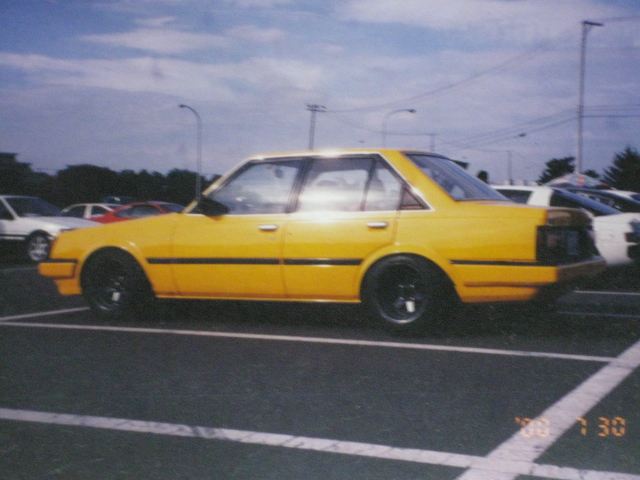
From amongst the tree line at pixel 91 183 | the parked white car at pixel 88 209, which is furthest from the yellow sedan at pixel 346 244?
the tree line at pixel 91 183

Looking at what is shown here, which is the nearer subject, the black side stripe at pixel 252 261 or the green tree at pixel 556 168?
the black side stripe at pixel 252 261

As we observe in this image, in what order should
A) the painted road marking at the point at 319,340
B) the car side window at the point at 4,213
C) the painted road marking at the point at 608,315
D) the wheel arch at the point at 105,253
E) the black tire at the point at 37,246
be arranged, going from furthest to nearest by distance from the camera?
the car side window at the point at 4,213 → the black tire at the point at 37,246 → the painted road marking at the point at 608,315 → the wheel arch at the point at 105,253 → the painted road marking at the point at 319,340

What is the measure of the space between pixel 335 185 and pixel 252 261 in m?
0.94

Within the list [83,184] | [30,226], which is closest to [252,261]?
[30,226]

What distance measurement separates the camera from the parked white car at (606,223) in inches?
402

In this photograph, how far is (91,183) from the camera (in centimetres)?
8712

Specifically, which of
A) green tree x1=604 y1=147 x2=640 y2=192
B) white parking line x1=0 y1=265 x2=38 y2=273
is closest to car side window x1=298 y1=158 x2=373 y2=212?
white parking line x1=0 y1=265 x2=38 y2=273

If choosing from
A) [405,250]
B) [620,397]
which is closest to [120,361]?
[405,250]

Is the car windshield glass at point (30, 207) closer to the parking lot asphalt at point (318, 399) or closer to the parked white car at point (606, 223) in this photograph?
the parking lot asphalt at point (318, 399)

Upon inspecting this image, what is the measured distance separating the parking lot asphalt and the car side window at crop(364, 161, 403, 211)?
1065 millimetres

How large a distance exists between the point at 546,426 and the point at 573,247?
2.85 meters

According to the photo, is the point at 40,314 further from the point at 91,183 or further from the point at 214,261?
the point at 91,183

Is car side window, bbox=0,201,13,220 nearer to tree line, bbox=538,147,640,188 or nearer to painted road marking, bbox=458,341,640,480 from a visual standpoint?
painted road marking, bbox=458,341,640,480

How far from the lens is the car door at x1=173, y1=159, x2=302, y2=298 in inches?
269
